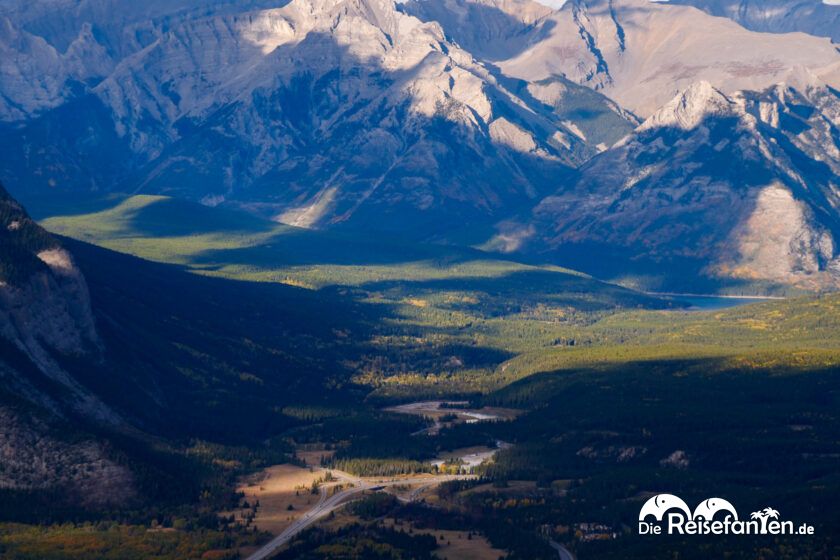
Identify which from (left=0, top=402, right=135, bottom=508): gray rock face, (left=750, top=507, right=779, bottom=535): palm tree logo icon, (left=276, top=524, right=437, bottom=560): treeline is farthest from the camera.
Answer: (left=0, top=402, right=135, bottom=508): gray rock face

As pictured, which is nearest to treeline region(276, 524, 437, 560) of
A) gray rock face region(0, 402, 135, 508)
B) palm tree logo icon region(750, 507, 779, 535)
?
gray rock face region(0, 402, 135, 508)

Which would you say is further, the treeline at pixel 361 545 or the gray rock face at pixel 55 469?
the gray rock face at pixel 55 469

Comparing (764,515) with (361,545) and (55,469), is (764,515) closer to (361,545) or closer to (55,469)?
(361,545)

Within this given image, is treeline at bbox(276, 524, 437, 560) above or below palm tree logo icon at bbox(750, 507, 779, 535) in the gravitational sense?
below

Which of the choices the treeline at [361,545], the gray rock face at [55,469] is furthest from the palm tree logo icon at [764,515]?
the gray rock face at [55,469]

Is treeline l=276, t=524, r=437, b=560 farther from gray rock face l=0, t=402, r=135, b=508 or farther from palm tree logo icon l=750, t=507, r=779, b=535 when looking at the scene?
palm tree logo icon l=750, t=507, r=779, b=535

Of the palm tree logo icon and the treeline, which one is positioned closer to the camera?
the treeline

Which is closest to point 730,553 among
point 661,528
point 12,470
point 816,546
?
point 816,546

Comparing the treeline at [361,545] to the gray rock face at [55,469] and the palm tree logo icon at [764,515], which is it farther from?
the palm tree logo icon at [764,515]

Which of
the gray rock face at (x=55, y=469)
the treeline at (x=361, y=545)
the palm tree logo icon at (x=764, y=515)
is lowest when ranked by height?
the treeline at (x=361, y=545)

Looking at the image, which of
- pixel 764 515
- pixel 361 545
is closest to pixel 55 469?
pixel 361 545

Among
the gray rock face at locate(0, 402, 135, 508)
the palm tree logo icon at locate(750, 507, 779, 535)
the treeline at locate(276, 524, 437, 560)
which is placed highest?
the gray rock face at locate(0, 402, 135, 508)
